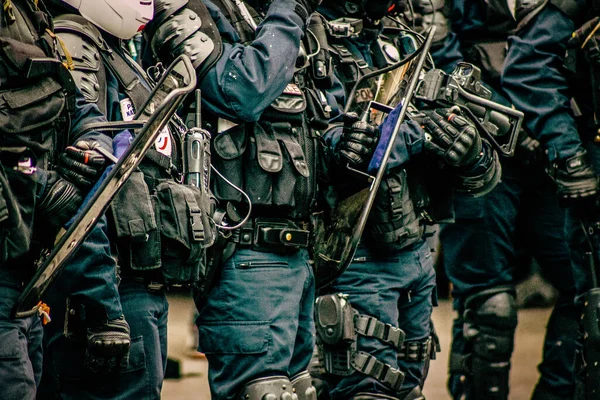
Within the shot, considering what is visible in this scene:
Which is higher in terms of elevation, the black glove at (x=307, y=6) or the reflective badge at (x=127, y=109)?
the black glove at (x=307, y=6)

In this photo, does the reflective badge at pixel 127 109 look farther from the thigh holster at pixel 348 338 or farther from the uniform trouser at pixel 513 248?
the uniform trouser at pixel 513 248

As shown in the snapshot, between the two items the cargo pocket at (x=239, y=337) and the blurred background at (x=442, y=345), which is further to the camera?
the blurred background at (x=442, y=345)

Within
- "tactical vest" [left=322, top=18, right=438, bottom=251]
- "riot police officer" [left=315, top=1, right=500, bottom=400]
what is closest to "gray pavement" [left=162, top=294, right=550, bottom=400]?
"riot police officer" [left=315, top=1, right=500, bottom=400]

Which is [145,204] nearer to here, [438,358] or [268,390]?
[268,390]

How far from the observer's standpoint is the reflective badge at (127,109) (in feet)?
12.4

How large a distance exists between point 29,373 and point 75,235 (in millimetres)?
442

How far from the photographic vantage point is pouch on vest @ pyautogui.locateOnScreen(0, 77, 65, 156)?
10.2ft

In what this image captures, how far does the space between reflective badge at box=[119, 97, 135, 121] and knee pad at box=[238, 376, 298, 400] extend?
1087mm

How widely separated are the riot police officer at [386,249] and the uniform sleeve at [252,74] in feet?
1.89

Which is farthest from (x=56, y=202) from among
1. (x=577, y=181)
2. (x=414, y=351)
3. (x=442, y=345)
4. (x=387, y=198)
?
(x=442, y=345)

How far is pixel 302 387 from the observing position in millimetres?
4230

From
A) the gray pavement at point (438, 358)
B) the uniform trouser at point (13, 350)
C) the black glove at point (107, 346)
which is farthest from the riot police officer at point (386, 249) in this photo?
the gray pavement at point (438, 358)

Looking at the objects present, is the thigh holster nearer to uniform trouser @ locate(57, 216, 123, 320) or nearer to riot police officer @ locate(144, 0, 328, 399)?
riot police officer @ locate(144, 0, 328, 399)

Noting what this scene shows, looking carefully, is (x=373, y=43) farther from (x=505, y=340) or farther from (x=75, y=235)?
(x=75, y=235)
